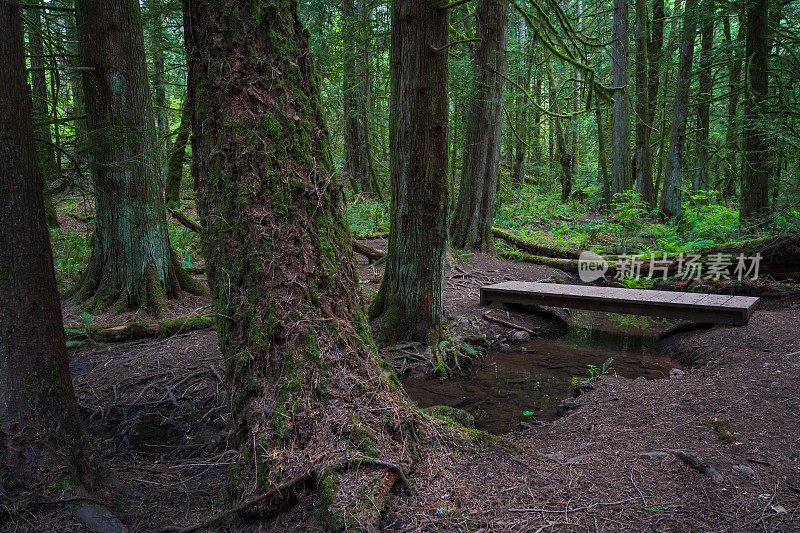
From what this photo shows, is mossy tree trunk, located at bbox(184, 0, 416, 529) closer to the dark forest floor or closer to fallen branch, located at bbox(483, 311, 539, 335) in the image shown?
the dark forest floor

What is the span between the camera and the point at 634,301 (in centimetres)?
726

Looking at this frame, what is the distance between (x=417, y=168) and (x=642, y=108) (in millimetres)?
13685

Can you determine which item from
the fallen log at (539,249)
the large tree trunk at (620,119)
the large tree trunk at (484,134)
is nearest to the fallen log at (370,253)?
the large tree trunk at (484,134)

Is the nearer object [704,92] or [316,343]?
[316,343]

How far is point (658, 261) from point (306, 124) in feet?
29.5

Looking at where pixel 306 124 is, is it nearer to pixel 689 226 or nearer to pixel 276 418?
pixel 276 418

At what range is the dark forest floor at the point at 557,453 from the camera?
7.41ft

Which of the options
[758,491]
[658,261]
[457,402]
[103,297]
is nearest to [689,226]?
[658,261]

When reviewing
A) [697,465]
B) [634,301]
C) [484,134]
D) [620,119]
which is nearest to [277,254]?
[697,465]

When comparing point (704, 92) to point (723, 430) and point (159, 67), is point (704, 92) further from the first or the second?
point (159, 67)

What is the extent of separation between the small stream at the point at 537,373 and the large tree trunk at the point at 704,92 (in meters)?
4.95

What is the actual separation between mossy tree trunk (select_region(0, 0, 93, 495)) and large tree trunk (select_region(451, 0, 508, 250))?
27.3 ft

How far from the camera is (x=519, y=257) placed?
11570 mm

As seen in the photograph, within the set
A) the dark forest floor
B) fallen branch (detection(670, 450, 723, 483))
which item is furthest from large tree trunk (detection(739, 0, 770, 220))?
fallen branch (detection(670, 450, 723, 483))
